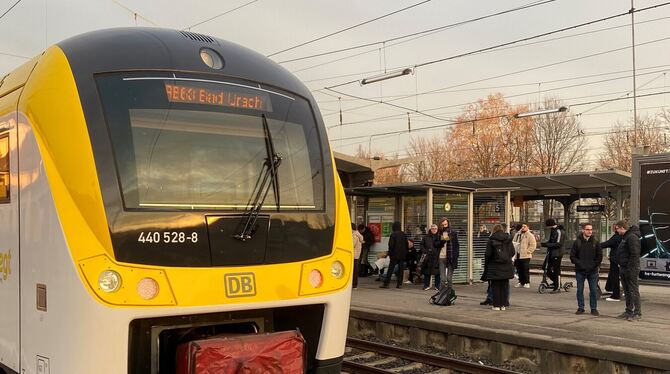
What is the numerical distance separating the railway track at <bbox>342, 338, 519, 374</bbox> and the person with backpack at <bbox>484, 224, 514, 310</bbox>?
9.78 ft

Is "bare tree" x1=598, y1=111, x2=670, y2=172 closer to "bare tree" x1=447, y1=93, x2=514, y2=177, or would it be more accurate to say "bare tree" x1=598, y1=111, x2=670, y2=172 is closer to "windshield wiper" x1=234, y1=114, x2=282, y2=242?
"bare tree" x1=447, y1=93, x2=514, y2=177

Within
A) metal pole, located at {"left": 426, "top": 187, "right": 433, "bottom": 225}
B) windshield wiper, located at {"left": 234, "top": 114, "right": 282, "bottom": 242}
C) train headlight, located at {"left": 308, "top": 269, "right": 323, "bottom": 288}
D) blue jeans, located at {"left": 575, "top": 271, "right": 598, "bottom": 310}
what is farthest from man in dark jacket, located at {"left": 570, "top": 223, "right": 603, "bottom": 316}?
windshield wiper, located at {"left": 234, "top": 114, "right": 282, "bottom": 242}

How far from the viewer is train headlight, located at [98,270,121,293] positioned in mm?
3594

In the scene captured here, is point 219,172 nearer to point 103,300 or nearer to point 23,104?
point 103,300

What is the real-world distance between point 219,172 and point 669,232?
32.5 ft

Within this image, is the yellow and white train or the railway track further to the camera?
the railway track

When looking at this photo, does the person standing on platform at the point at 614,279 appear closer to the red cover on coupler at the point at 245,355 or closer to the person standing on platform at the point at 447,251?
the person standing on platform at the point at 447,251

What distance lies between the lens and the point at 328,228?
14.9 ft

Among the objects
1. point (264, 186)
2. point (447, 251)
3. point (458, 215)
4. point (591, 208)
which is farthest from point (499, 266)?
point (591, 208)

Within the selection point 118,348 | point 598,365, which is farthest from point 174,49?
point 598,365

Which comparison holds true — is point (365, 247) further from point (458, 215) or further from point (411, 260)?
point (458, 215)

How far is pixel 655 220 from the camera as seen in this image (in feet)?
37.9

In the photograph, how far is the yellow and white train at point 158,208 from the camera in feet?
12.1

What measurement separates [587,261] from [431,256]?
12.1ft
